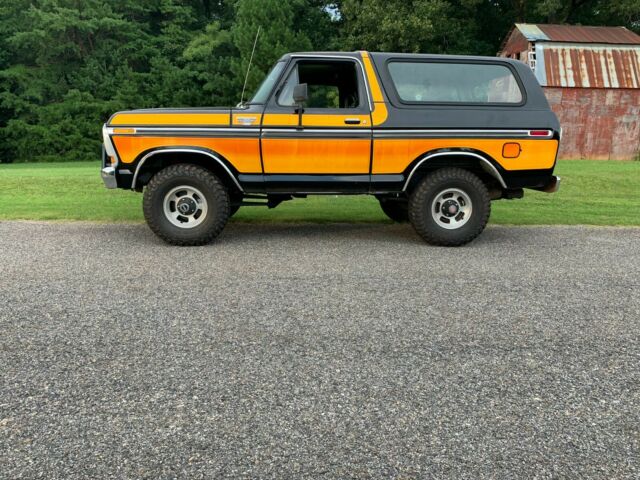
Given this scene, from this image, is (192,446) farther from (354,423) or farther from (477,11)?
(477,11)

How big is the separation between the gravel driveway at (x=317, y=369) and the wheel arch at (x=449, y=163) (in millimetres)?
1313

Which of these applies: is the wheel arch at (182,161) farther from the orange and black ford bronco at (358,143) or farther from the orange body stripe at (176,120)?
the orange body stripe at (176,120)

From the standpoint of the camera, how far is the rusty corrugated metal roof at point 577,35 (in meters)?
24.6

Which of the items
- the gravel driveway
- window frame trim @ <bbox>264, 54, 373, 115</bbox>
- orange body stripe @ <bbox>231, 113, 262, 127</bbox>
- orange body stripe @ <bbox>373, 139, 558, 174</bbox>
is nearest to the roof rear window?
window frame trim @ <bbox>264, 54, 373, 115</bbox>

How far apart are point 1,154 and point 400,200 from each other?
33727 millimetres

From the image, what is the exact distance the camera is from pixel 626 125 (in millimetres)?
24531

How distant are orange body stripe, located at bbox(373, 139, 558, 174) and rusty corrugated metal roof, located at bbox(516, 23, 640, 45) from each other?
21.5 metres

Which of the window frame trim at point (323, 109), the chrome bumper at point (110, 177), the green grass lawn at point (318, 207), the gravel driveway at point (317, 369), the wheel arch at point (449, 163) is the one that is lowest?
the green grass lawn at point (318, 207)

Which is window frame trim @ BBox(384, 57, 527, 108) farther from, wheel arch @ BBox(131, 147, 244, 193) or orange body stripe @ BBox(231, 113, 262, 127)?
wheel arch @ BBox(131, 147, 244, 193)

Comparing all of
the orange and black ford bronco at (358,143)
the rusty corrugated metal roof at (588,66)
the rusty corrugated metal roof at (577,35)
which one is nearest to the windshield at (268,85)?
the orange and black ford bronco at (358,143)

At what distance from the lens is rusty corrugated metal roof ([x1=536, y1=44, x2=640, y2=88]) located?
23984 mm

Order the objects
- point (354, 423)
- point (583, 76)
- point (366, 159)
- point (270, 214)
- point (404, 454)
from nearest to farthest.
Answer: point (404, 454), point (354, 423), point (366, 159), point (270, 214), point (583, 76)

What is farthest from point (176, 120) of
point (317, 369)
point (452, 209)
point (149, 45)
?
point (149, 45)

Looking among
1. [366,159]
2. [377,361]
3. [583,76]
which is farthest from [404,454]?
[583,76]
